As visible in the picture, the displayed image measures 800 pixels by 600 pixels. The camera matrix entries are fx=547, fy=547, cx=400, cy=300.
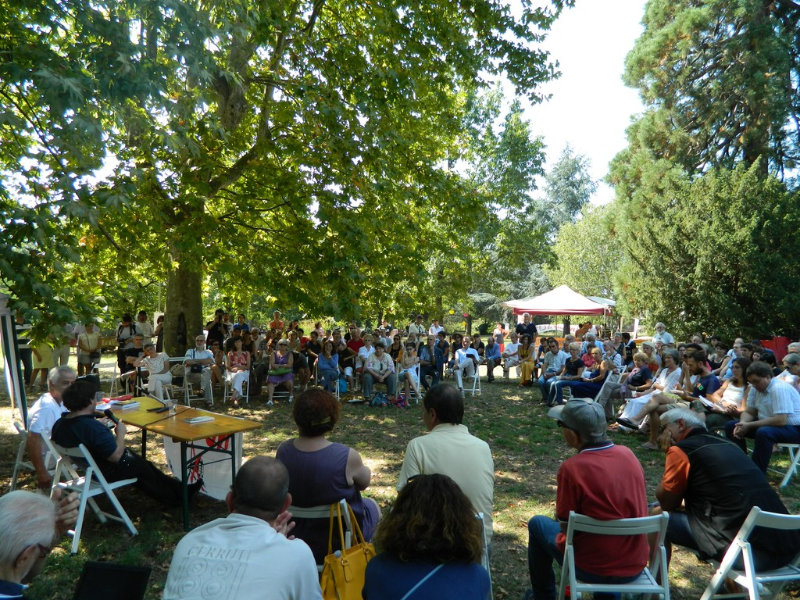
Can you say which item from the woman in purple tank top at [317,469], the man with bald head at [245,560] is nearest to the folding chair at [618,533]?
the woman in purple tank top at [317,469]

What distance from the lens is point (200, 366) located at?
11055mm

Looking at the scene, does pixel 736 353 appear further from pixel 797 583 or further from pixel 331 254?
pixel 331 254

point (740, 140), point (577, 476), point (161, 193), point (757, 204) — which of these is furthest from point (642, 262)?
point (577, 476)

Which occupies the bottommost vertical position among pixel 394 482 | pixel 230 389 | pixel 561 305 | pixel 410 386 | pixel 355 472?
pixel 394 482

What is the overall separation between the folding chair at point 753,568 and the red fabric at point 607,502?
49cm

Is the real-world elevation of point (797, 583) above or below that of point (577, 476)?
below

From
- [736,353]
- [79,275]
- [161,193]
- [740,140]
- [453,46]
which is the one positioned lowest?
[736,353]

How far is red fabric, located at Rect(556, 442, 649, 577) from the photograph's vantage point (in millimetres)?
2883

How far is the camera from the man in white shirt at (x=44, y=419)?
15.0ft

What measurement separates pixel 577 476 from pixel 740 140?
81.6 ft

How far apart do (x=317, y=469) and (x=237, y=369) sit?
28.2 ft

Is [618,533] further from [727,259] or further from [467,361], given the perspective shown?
[727,259]

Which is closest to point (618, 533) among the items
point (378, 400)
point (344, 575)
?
point (344, 575)

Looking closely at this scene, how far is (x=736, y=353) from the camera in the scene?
9516 mm
